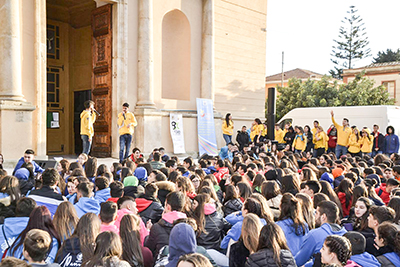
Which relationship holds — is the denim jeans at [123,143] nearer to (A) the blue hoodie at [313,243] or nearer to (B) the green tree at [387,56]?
(A) the blue hoodie at [313,243]

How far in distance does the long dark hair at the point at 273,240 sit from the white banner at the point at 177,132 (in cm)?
1106

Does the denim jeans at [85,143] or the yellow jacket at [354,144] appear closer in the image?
the denim jeans at [85,143]

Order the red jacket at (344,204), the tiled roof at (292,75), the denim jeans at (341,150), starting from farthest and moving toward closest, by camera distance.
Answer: the tiled roof at (292,75) < the denim jeans at (341,150) < the red jacket at (344,204)

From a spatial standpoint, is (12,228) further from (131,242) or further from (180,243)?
(180,243)

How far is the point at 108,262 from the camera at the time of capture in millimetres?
2623

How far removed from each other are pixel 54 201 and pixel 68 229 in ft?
4.10

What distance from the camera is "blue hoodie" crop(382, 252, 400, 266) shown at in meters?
3.15

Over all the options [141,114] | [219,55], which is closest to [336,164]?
[141,114]

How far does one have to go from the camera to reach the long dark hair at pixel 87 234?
3131mm

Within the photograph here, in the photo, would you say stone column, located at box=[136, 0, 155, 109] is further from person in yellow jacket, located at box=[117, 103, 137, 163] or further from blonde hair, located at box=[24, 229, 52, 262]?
blonde hair, located at box=[24, 229, 52, 262]

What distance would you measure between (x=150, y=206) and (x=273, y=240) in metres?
2.16

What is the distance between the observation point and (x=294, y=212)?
13.1ft

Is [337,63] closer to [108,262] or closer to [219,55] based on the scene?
[219,55]

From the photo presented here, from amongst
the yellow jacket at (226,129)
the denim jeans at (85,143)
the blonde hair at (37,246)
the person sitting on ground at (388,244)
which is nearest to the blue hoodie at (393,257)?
the person sitting on ground at (388,244)
